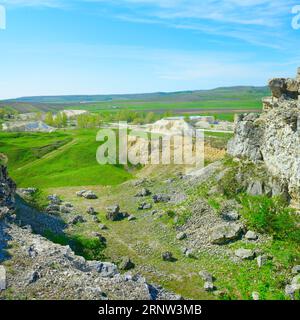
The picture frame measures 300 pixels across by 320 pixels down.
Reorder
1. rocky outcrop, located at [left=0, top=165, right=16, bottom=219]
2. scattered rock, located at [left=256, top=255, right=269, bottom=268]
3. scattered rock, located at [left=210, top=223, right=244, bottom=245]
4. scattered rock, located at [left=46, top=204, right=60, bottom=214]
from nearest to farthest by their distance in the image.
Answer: scattered rock, located at [left=256, top=255, right=269, bottom=268] < scattered rock, located at [left=210, top=223, right=244, bottom=245] < rocky outcrop, located at [left=0, top=165, right=16, bottom=219] < scattered rock, located at [left=46, top=204, right=60, bottom=214]

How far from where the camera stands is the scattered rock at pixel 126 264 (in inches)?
1328

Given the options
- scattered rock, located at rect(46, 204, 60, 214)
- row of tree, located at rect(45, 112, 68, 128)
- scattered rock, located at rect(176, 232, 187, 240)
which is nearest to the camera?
scattered rock, located at rect(176, 232, 187, 240)

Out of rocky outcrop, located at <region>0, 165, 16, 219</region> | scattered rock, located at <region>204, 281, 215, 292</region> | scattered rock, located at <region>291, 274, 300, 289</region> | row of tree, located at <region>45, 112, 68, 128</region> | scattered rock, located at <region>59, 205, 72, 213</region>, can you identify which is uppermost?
row of tree, located at <region>45, 112, 68, 128</region>

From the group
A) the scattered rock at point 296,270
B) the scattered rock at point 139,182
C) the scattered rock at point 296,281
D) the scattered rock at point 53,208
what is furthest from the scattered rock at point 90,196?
the scattered rock at point 296,281

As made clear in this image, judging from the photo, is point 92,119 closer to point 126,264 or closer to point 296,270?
point 126,264

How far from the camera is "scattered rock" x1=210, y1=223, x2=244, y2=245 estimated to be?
3594cm

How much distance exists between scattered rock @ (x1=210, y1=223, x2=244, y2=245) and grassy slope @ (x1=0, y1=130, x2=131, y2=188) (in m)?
26.4

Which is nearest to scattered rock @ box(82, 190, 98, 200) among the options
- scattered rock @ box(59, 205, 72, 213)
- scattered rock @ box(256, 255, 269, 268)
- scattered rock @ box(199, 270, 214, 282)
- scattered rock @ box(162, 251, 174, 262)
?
scattered rock @ box(59, 205, 72, 213)

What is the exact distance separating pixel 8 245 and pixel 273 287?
18.6m

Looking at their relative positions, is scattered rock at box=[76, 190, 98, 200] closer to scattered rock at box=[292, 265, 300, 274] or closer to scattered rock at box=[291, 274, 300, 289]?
scattered rock at box=[292, 265, 300, 274]

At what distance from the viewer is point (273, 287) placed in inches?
1158

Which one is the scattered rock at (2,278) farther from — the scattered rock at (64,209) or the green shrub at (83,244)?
the scattered rock at (64,209)
